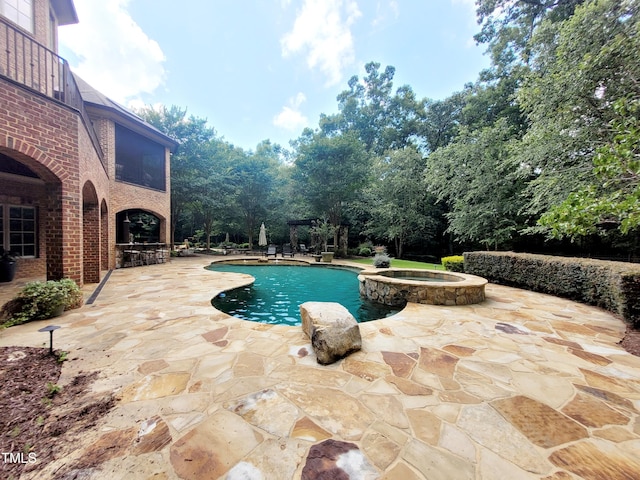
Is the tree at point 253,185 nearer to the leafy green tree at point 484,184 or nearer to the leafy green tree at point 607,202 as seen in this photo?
the leafy green tree at point 484,184

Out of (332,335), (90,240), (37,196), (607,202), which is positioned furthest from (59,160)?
(607,202)

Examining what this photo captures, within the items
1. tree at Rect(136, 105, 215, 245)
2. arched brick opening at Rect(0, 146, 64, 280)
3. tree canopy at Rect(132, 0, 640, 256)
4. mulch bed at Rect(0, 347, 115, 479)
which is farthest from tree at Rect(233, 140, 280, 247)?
mulch bed at Rect(0, 347, 115, 479)

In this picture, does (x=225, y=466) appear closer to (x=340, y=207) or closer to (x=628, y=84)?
(x=628, y=84)

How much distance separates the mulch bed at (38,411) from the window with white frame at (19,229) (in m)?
6.91

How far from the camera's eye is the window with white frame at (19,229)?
22.2ft

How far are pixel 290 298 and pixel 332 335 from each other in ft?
12.9

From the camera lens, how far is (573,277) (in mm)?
5621

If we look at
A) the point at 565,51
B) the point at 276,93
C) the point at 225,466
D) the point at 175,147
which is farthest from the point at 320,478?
the point at 276,93

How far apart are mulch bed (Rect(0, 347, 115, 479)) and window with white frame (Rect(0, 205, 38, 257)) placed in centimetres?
691

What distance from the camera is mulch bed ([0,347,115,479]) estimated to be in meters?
1.49

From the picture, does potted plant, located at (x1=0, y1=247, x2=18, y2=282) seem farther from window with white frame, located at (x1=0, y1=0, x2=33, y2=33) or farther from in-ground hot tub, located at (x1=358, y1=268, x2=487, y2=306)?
in-ground hot tub, located at (x1=358, y1=268, x2=487, y2=306)

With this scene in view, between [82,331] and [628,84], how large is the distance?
12573 mm

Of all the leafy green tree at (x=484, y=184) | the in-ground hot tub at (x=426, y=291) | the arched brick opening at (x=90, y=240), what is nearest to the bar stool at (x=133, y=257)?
the arched brick opening at (x=90, y=240)

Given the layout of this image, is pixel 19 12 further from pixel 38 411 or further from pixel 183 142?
pixel 38 411
